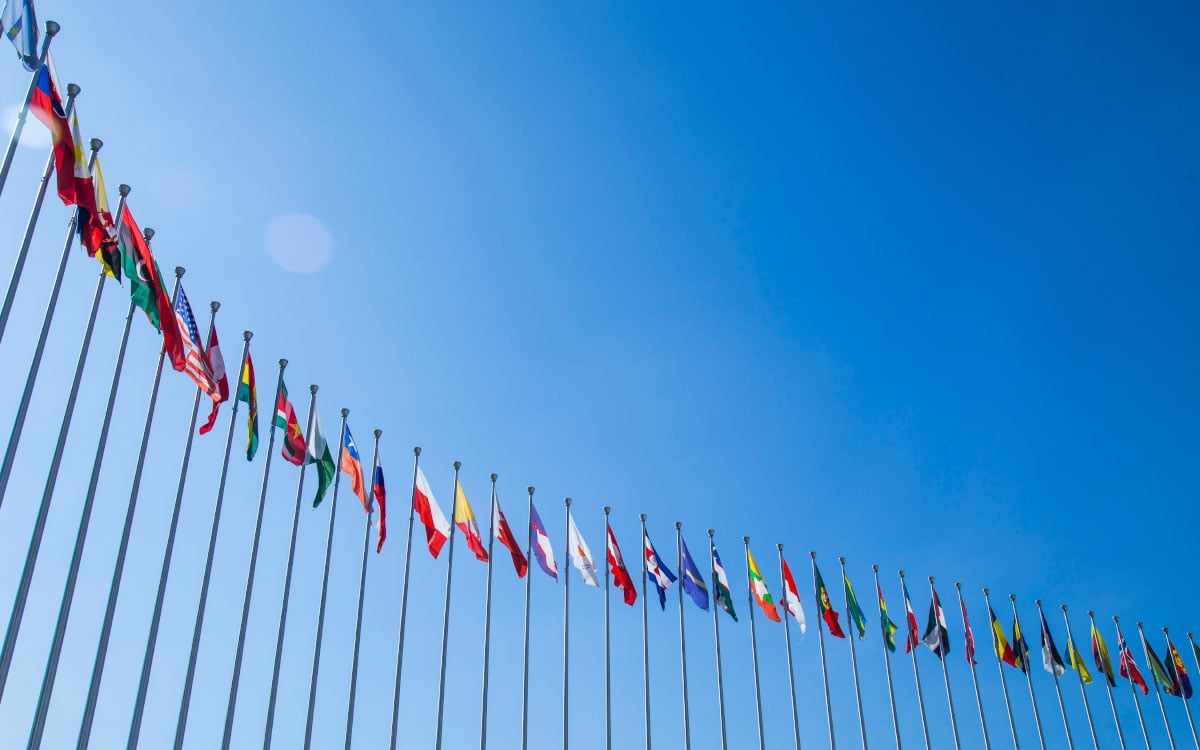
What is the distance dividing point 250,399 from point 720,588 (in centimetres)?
1467

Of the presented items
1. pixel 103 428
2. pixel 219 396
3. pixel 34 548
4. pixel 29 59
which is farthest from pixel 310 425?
pixel 29 59

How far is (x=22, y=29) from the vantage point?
15016 mm

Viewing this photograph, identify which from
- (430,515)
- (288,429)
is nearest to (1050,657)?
(430,515)

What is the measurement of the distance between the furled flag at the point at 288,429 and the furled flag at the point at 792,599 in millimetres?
15143

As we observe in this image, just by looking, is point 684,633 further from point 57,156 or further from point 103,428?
point 57,156

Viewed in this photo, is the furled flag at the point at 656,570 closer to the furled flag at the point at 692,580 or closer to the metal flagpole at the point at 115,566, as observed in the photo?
the furled flag at the point at 692,580

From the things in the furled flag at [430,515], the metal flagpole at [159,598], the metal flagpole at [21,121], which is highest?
the metal flagpole at [21,121]

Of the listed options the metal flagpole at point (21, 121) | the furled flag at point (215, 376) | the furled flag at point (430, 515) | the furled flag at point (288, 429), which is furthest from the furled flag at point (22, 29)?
the furled flag at point (430, 515)

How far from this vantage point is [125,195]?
17297mm

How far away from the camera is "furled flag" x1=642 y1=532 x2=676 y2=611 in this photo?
2742 cm

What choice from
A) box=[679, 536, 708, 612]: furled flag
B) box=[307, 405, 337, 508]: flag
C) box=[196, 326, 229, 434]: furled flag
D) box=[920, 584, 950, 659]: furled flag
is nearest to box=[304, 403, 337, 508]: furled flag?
box=[307, 405, 337, 508]: flag

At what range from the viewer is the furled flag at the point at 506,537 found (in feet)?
78.7

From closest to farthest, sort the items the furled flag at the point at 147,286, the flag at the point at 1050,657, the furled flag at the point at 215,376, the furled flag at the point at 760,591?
the furled flag at the point at 147,286 < the furled flag at the point at 215,376 < the furled flag at the point at 760,591 < the flag at the point at 1050,657

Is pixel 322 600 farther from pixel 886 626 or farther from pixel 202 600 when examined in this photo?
pixel 886 626
